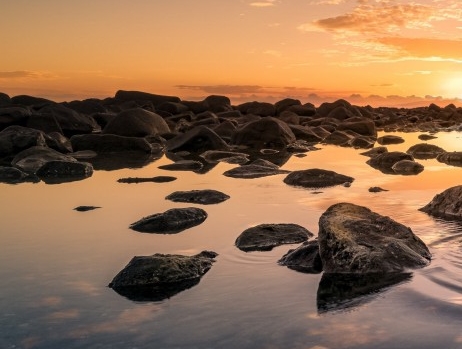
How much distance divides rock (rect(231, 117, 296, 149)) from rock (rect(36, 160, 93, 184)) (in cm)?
840

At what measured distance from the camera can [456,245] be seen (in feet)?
19.4

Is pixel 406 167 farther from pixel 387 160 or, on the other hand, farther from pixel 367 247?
pixel 367 247

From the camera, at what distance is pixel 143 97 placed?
153ft

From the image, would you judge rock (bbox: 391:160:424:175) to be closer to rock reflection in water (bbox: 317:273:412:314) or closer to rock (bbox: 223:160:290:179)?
rock (bbox: 223:160:290:179)

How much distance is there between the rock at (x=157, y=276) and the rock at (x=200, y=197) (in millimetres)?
3343

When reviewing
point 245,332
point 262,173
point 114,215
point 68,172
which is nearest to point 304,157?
point 262,173

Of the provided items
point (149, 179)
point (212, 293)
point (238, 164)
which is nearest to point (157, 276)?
point (212, 293)

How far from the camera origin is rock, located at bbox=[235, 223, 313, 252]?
5.89 metres

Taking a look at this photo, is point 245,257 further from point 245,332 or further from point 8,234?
point 8,234

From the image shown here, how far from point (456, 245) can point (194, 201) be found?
3.83 m

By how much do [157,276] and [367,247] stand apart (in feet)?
6.11

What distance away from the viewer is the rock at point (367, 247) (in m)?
4.98

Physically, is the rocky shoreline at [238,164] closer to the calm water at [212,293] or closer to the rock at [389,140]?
the rock at [389,140]

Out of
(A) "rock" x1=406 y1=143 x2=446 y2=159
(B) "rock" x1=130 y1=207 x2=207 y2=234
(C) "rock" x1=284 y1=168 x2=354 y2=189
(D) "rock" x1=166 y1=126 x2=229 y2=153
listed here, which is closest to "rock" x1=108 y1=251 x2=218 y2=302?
(B) "rock" x1=130 y1=207 x2=207 y2=234
